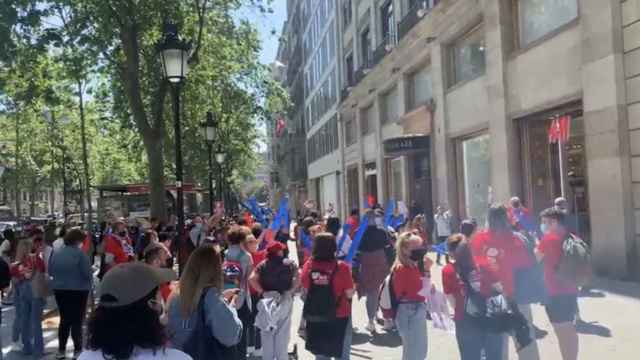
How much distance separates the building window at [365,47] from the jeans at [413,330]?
27.7m

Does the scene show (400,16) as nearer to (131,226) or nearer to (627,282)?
(131,226)

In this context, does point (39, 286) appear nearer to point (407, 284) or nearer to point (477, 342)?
point (407, 284)

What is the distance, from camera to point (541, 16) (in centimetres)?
1580

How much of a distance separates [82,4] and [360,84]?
18.0 metres

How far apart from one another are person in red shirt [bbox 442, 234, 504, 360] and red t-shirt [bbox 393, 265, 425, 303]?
456mm

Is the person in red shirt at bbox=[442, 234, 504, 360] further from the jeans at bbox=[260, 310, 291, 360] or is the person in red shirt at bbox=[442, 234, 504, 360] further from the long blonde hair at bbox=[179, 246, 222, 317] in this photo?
the long blonde hair at bbox=[179, 246, 222, 317]

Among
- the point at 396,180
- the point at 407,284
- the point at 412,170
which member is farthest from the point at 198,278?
the point at 396,180

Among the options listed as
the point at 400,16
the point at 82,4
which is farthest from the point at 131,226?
the point at 400,16

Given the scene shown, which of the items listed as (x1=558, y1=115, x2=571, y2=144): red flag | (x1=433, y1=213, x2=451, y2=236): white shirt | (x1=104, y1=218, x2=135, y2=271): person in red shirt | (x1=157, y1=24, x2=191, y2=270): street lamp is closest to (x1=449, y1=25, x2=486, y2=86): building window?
(x1=433, y1=213, x2=451, y2=236): white shirt

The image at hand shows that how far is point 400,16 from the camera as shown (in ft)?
88.6

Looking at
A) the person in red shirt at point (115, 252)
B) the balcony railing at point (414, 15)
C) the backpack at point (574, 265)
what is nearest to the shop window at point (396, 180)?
the balcony railing at point (414, 15)

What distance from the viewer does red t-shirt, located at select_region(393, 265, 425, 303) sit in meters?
6.15

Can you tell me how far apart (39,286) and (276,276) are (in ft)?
12.9

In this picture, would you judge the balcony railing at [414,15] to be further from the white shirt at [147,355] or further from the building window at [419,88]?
the white shirt at [147,355]
